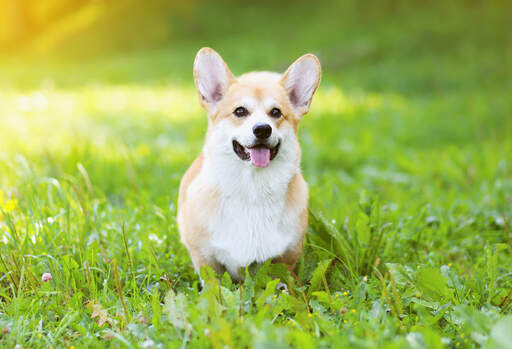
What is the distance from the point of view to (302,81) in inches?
118

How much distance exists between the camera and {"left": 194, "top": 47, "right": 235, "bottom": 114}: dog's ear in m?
2.88

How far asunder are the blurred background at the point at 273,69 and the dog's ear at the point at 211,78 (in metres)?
1.03

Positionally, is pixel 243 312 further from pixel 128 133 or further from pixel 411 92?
pixel 411 92

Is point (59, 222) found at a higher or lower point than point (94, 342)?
higher

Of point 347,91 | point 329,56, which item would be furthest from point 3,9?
point 347,91

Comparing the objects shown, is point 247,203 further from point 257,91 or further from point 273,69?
point 273,69

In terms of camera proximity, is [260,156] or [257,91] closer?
[260,156]

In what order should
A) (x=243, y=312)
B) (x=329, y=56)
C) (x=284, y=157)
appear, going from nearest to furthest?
(x=243, y=312) → (x=284, y=157) → (x=329, y=56)

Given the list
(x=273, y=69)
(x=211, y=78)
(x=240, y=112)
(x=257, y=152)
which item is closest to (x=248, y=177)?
(x=257, y=152)

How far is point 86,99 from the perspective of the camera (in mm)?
8633

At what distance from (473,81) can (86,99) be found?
682 cm

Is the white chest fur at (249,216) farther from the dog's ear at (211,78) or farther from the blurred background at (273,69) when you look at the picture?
the blurred background at (273,69)

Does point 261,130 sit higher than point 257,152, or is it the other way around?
point 261,130

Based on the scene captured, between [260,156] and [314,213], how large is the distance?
602 mm
